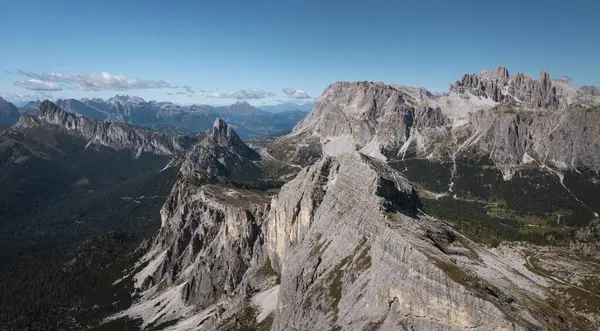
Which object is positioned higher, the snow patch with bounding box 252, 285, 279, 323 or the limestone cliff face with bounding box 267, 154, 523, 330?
the limestone cliff face with bounding box 267, 154, 523, 330

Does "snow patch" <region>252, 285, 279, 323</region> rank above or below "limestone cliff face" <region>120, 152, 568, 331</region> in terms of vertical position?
below

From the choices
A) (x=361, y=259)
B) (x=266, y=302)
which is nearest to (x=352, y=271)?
(x=361, y=259)

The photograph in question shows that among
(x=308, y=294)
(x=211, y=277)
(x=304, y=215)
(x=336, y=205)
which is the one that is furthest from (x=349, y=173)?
(x=211, y=277)

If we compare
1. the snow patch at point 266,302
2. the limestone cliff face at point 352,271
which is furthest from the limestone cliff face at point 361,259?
the snow patch at point 266,302

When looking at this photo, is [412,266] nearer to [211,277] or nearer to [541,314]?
[541,314]

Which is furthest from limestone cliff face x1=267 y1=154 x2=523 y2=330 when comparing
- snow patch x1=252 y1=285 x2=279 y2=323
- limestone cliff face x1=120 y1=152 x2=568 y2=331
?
snow patch x1=252 y1=285 x2=279 y2=323

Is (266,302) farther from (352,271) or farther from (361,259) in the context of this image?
(361,259)

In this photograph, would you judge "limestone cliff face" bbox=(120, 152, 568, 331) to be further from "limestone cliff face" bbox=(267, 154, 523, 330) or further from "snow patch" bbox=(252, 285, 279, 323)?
"snow patch" bbox=(252, 285, 279, 323)

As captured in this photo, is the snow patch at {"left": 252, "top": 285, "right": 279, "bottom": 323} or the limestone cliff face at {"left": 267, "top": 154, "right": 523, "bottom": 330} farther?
the snow patch at {"left": 252, "top": 285, "right": 279, "bottom": 323}

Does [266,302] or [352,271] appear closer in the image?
[352,271]
